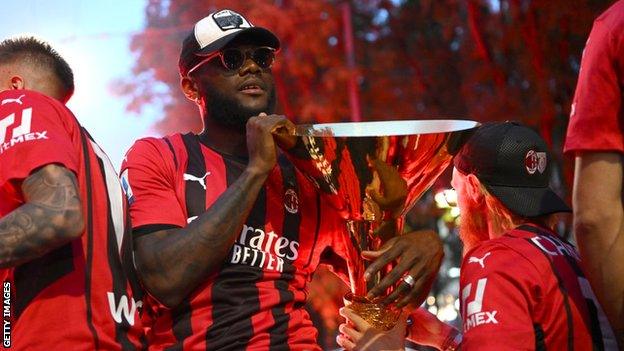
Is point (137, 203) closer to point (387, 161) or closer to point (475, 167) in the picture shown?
point (387, 161)

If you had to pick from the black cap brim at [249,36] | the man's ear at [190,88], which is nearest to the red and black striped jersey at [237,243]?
the man's ear at [190,88]

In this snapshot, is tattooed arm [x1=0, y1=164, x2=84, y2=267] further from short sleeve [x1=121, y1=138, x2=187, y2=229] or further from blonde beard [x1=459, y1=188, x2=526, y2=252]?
blonde beard [x1=459, y1=188, x2=526, y2=252]

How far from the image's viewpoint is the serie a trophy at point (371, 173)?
2758 mm

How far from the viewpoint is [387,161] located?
2.78 meters

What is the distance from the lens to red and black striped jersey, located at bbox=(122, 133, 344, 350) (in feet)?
9.61

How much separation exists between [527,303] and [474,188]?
0.53 m

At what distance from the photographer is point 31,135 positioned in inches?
96.6

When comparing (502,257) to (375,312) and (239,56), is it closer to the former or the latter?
(375,312)

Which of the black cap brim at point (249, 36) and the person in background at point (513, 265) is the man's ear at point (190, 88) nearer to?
the black cap brim at point (249, 36)

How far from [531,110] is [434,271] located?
550 centimetres

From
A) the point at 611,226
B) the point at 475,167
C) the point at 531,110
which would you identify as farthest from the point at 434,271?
the point at 531,110

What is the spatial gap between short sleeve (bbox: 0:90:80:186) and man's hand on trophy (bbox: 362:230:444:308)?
941mm

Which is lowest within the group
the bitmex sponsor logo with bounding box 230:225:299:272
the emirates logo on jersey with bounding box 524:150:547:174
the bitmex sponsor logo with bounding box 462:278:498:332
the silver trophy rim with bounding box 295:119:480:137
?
the bitmex sponsor logo with bounding box 462:278:498:332

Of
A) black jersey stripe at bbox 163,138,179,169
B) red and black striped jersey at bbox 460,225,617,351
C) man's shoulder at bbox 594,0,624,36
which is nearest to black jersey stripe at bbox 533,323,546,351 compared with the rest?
red and black striped jersey at bbox 460,225,617,351
